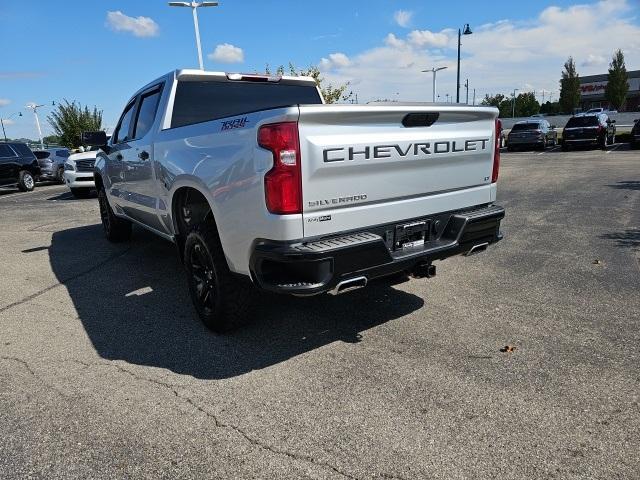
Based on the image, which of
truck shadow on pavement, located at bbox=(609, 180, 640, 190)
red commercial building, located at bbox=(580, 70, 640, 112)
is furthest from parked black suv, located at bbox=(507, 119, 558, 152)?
red commercial building, located at bbox=(580, 70, 640, 112)

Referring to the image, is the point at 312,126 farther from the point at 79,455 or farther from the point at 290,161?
the point at 79,455

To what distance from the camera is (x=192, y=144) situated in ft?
11.8

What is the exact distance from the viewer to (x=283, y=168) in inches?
107

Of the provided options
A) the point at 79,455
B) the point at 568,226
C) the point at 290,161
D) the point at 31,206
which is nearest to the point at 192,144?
the point at 290,161

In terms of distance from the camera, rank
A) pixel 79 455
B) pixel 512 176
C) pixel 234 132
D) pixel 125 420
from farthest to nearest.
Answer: pixel 512 176, pixel 234 132, pixel 125 420, pixel 79 455

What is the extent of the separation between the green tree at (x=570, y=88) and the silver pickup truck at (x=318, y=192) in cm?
7286

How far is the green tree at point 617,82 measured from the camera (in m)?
62.1

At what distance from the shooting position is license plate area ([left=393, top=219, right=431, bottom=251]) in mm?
3227

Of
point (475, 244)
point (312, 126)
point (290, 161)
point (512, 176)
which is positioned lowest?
point (512, 176)

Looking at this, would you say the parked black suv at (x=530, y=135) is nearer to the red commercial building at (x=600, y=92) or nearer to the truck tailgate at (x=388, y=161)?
the truck tailgate at (x=388, y=161)

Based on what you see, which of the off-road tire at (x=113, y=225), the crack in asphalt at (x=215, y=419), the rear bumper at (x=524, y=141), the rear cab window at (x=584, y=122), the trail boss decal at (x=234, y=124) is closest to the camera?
the crack in asphalt at (x=215, y=419)

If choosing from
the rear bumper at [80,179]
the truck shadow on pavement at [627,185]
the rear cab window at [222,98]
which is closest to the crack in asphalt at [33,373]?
the rear cab window at [222,98]

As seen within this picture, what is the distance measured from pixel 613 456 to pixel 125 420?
2566 millimetres

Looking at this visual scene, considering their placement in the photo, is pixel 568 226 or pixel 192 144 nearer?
pixel 192 144
